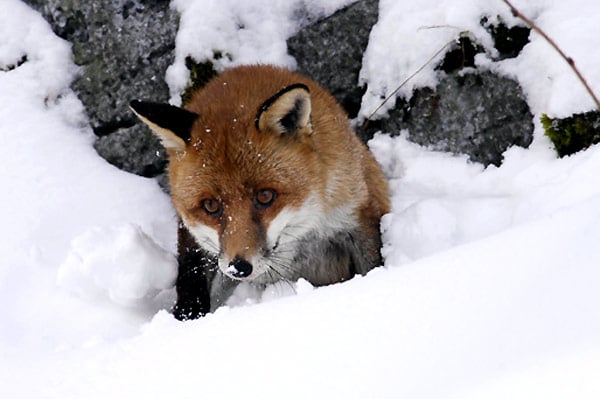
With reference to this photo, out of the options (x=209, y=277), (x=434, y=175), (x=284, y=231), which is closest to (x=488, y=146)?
(x=434, y=175)

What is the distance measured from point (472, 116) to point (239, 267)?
6.04ft

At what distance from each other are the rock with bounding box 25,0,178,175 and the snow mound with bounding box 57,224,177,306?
3.81 ft

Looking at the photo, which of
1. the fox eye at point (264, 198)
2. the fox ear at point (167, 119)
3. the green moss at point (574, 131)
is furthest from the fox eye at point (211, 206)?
the green moss at point (574, 131)

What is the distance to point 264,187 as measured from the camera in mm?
3125

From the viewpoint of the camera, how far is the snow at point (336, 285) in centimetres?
178

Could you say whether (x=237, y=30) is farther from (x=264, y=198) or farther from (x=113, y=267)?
(x=113, y=267)

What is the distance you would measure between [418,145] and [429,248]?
39.6 inches

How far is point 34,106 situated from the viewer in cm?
450

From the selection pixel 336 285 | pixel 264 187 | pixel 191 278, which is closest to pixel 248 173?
pixel 264 187

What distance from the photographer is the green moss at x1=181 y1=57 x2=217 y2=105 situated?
4457 millimetres

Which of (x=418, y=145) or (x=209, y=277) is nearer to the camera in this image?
(x=209, y=277)

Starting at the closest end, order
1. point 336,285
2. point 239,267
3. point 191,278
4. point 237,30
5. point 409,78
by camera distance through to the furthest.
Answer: point 336,285 → point 239,267 → point 191,278 → point 409,78 → point 237,30

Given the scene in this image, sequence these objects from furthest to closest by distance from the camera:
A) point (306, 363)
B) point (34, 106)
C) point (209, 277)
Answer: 1. point (34, 106)
2. point (209, 277)
3. point (306, 363)

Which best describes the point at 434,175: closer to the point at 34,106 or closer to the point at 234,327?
the point at 234,327
